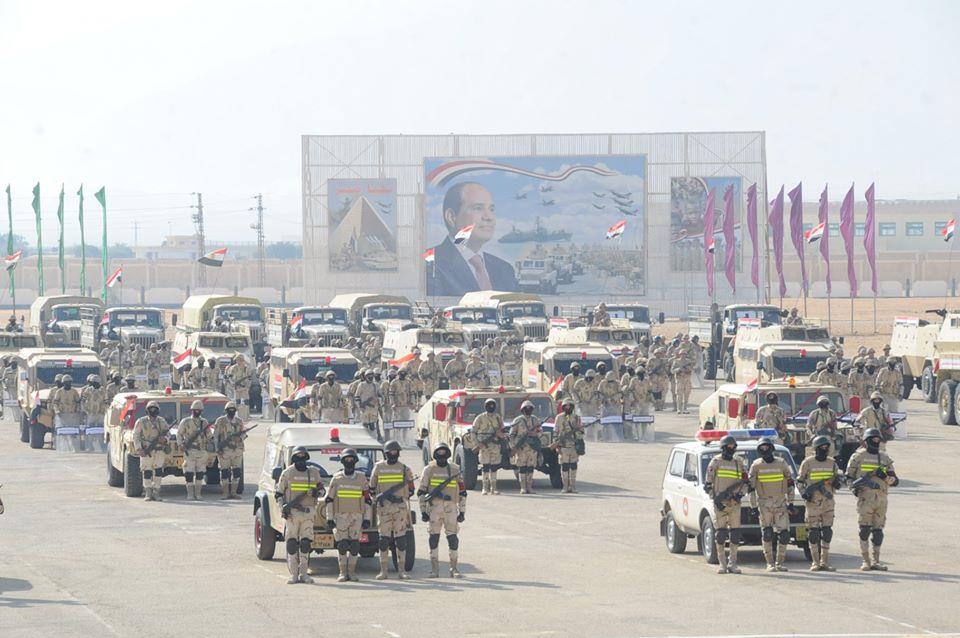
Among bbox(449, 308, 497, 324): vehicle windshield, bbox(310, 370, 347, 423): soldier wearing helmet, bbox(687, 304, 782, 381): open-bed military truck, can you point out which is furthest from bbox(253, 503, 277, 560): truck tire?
bbox(449, 308, 497, 324): vehicle windshield

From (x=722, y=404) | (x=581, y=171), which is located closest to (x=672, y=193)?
(x=581, y=171)

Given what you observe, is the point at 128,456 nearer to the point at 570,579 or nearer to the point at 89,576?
the point at 89,576

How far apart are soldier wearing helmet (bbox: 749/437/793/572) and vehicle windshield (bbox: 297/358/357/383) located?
1982 cm

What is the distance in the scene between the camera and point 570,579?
1970 centimetres

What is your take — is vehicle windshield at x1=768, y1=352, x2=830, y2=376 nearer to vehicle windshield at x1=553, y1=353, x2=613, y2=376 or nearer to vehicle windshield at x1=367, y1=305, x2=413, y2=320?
vehicle windshield at x1=553, y1=353, x2=613, y2=376

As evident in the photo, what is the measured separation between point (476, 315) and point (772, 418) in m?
31.1

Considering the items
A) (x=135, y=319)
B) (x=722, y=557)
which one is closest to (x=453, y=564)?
(x=722, y=557)

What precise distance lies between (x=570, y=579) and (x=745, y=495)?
2315 millimetres

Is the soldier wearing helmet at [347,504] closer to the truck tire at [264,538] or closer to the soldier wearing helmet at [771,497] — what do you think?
the truck tire at [264,538]

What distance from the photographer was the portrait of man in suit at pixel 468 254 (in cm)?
9475

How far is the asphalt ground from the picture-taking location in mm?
16750

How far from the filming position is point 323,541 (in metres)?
19.9

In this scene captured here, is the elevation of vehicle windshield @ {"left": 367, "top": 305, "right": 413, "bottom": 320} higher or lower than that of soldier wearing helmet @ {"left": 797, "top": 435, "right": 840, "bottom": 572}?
higher

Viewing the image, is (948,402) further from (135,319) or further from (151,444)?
(135,319)
